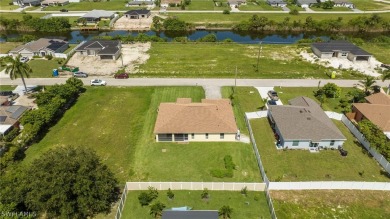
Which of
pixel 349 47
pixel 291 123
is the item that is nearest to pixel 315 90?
pixel 291 123

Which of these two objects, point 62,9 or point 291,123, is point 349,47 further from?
point 62,9

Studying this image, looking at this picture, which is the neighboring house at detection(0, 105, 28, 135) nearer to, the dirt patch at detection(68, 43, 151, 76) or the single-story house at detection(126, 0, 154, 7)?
the dirt patch at detection(68, 43, 151, 76)

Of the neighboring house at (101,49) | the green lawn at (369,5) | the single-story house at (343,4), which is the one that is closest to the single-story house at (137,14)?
the neighboring house at (101,49)

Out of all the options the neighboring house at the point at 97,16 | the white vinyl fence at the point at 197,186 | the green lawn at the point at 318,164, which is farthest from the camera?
the neighboring house at the point at 97,16

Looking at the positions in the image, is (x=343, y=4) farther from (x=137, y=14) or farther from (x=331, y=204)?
(x=331, y=204)

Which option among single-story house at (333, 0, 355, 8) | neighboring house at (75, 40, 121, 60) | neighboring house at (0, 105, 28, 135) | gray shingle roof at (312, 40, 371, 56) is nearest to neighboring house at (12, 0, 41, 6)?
neighboring house at (75, 40, 121, 60)

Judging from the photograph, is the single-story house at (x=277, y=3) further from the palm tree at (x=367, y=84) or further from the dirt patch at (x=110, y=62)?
the palm tree at (x=367, y=84)
